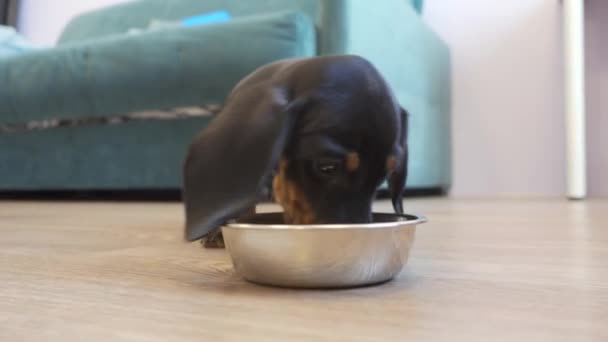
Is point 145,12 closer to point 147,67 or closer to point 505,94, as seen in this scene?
point 147,67

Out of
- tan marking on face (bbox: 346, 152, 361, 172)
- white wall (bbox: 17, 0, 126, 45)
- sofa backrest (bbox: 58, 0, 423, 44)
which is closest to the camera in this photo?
tan marking on face (bbox: 346, 152, 361, 172)

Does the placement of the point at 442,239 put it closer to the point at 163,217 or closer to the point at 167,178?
the point at 163,217

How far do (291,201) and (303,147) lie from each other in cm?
10

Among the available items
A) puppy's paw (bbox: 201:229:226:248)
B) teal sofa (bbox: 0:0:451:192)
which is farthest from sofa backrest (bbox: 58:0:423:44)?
puppy's paw (bbox: 201:229:226:248)

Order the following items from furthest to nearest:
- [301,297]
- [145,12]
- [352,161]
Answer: [145,12]
[352,161]
[301,297]

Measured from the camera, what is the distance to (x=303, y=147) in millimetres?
742

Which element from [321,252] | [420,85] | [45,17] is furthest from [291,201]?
[45,17]

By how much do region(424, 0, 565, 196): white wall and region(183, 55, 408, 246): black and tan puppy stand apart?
2152 mm

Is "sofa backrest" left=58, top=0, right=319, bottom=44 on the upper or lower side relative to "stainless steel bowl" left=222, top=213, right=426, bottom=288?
upper

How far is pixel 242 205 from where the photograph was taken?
637 mm

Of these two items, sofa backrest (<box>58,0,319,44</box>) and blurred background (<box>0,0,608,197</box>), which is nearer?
blurred background (<box>0,0,608,197</box>)

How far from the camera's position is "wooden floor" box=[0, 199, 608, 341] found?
18.1 inches

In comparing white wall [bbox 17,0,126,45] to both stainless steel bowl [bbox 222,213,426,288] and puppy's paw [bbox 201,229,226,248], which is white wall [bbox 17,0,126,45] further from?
stainless steel bowl [bbox 222,213,426,288]

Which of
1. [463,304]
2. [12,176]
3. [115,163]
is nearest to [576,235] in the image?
[463,304]
